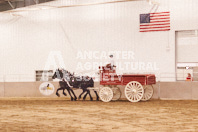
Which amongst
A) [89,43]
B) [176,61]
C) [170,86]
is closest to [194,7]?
[176,61]

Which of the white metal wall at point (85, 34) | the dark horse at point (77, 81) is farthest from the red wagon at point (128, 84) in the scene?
the white metal wall at point (85, 34)

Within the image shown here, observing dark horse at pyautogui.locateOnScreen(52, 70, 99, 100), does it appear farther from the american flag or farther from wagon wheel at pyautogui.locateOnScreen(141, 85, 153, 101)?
the american flag

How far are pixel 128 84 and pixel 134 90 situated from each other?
0.39 metres

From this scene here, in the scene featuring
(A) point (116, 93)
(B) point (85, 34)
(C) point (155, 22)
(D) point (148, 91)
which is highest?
(C) point (155, 22)

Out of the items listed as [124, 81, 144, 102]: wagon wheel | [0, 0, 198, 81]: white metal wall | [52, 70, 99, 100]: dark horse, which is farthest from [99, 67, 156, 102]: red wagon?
[0, 0, 198, 81]: white metal wall

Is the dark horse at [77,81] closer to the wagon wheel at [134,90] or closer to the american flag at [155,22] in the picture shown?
the wagon wheel at [134,90]

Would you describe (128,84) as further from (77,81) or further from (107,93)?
(77,81)

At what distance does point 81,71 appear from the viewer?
19.0 meters

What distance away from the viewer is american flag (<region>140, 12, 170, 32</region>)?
1698cm

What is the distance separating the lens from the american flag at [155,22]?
1698cm

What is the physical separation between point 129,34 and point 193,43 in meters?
3.66

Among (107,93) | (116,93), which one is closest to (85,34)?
(116,93)

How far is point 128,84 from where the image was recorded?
1405 centimetres

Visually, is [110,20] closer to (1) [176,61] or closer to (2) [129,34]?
(2) [129,34]
